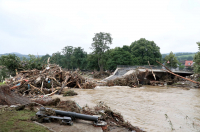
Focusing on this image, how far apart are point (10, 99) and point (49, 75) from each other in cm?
921

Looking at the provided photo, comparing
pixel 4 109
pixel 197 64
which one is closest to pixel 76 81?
pixel 4 109

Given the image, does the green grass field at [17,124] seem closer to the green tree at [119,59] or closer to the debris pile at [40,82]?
the debris pile at [40,82]

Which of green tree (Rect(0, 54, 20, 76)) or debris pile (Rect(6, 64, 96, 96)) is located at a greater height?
green tree (Rect(0, 54, 20, 76))

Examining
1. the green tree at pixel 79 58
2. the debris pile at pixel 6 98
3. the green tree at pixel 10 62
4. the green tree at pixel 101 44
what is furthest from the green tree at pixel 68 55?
the debris pile at pixel 6 98

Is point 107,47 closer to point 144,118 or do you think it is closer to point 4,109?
point 144,118

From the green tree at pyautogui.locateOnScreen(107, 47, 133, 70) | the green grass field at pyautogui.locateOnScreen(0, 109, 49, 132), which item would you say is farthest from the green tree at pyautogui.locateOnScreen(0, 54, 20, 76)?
the green tree at pyautogui.locateOnScreen(107, 47, 133, 70)

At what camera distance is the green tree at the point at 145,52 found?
4700 centimetres

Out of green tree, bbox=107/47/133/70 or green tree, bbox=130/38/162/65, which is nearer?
green tree, bbox=107/47/133/70

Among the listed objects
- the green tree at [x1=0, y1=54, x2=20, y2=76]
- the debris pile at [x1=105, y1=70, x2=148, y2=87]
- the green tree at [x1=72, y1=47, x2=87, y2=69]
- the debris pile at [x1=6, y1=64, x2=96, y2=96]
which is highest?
the green tree at [x1=72, y1=47, x2=87, y2=69]

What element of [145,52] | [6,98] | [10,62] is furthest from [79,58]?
[6,98]

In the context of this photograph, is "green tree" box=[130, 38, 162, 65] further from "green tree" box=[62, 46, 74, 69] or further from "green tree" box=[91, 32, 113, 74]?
"green tree" box=[62, 46, 74, 69]

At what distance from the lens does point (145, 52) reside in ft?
159

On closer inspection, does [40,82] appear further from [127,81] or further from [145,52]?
[145,52]

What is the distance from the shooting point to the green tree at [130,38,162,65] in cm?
4700
